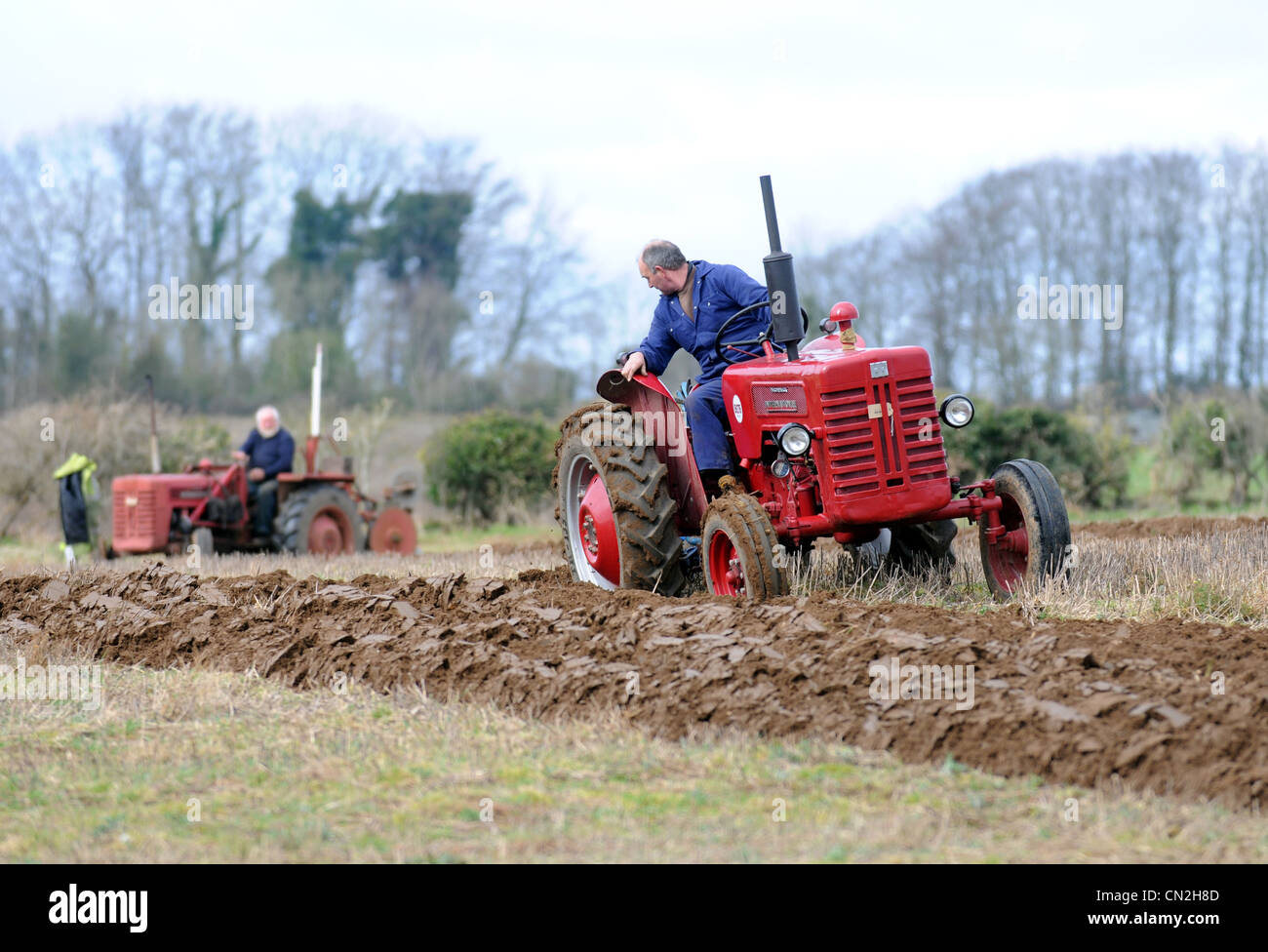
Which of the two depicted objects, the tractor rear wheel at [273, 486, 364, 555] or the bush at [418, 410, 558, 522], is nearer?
the tractor rear wheel at [273, 486, 364, 555]

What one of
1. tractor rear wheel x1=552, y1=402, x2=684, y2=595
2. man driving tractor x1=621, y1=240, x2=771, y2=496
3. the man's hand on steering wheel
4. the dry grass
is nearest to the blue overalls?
man driving tractor x1=621, y1=240, x2=771, y2=496

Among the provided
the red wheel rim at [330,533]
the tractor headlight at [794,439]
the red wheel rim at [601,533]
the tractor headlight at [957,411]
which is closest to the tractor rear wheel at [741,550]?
the tractor headlight at [794,439]

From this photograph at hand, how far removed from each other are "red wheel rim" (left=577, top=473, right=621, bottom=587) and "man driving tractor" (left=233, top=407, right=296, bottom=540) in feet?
22.7

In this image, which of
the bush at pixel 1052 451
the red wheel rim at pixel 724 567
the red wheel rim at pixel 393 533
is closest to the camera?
the red wheel rim at pixel 724 567

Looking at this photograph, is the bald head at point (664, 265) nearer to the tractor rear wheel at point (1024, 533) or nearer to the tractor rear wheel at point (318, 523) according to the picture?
the tractor rear wheel at point (1024, 533)

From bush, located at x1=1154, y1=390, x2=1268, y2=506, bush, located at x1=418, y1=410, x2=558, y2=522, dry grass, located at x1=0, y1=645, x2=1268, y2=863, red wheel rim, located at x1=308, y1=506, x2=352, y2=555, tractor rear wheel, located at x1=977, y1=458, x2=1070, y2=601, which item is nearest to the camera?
dry grass, located at x1=0, y1=645, x2=1268, y2=863

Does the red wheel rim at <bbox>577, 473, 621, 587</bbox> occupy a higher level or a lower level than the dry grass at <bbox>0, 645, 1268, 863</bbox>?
higher

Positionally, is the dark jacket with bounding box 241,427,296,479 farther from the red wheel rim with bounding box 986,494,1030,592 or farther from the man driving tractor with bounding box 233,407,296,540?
the red wheel rim with bounding box 986,494,1030,592

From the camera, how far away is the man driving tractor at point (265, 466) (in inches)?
578

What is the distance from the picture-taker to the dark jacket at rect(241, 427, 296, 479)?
14.7 metres

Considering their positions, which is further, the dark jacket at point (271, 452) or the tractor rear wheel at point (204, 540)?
the dark jacket at point (271, 452)

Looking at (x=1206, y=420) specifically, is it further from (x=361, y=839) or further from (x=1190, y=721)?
(x=361, y=839)

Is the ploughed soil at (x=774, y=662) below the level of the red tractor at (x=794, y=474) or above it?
below

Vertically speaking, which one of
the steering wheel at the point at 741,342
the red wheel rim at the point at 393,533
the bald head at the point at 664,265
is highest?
Answer: the bald head at the point at 664,265
